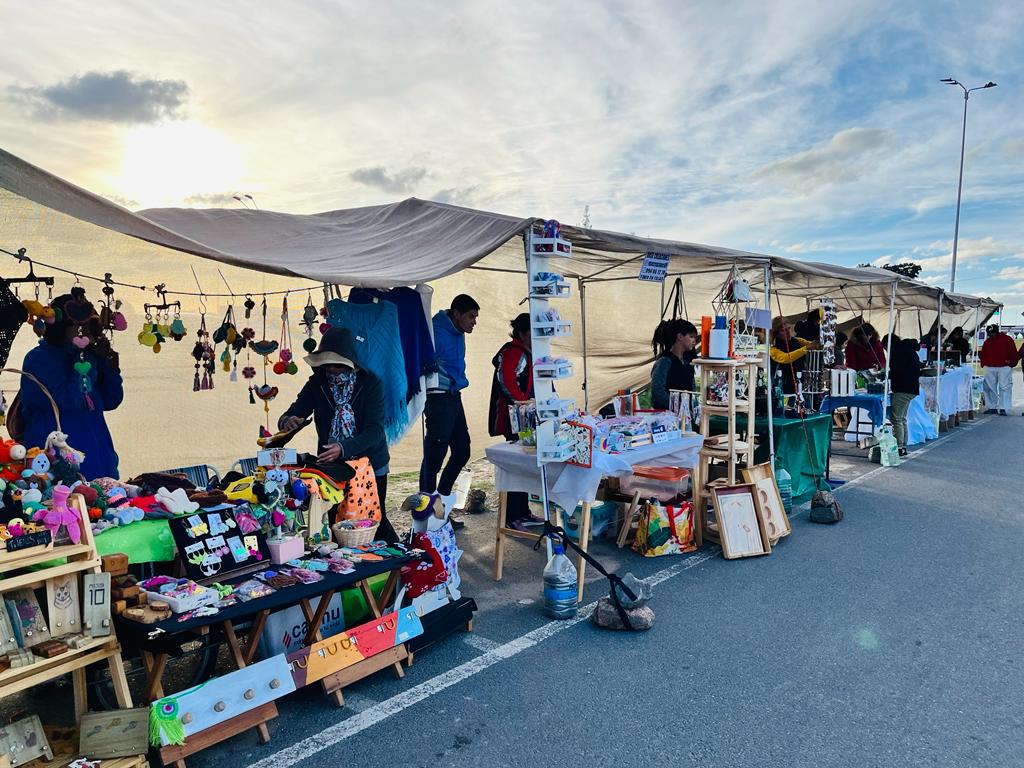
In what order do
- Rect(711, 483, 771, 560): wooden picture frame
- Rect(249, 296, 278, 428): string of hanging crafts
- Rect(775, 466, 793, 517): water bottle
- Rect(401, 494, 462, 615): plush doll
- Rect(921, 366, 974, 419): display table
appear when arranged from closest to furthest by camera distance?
Rect(401, 494, 462, 615): plush doll
Rect(249, 296, 278, 428): string of hanging crafts
Rect(711, 483, 771, 560): wooden picture frame
Rect(775, 466, 793, 517): water bottle
Rect(921, 366, 974, 419): display table

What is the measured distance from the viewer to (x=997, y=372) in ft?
48.4

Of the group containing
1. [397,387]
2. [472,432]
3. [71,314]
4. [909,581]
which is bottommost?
[909,581]

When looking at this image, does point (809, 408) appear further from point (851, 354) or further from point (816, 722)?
point (816, 722)

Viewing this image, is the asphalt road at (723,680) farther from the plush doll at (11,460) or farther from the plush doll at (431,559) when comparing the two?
the plush doll at (11,460)

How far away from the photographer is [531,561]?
5.07 m

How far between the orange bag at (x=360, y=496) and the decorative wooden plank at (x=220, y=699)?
115cm

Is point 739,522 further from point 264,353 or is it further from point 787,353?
point 264,353

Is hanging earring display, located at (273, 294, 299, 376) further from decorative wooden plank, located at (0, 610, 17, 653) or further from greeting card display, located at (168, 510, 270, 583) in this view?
decorative wooden plank, located at (0, 610, 17, 653)

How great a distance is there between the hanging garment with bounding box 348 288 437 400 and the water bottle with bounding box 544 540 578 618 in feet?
5.81

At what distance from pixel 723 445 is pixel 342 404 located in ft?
9.97

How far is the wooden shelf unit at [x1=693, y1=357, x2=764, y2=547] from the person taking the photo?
5430mm

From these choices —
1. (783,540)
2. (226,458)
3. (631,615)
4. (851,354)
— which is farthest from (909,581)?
(851,354)

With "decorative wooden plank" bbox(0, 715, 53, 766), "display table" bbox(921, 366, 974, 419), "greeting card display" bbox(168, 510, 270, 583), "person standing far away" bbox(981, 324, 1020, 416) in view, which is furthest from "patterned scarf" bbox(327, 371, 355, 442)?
"person standing far away" bbox(981, 324, 1020, 416)

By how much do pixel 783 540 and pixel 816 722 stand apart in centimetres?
286
